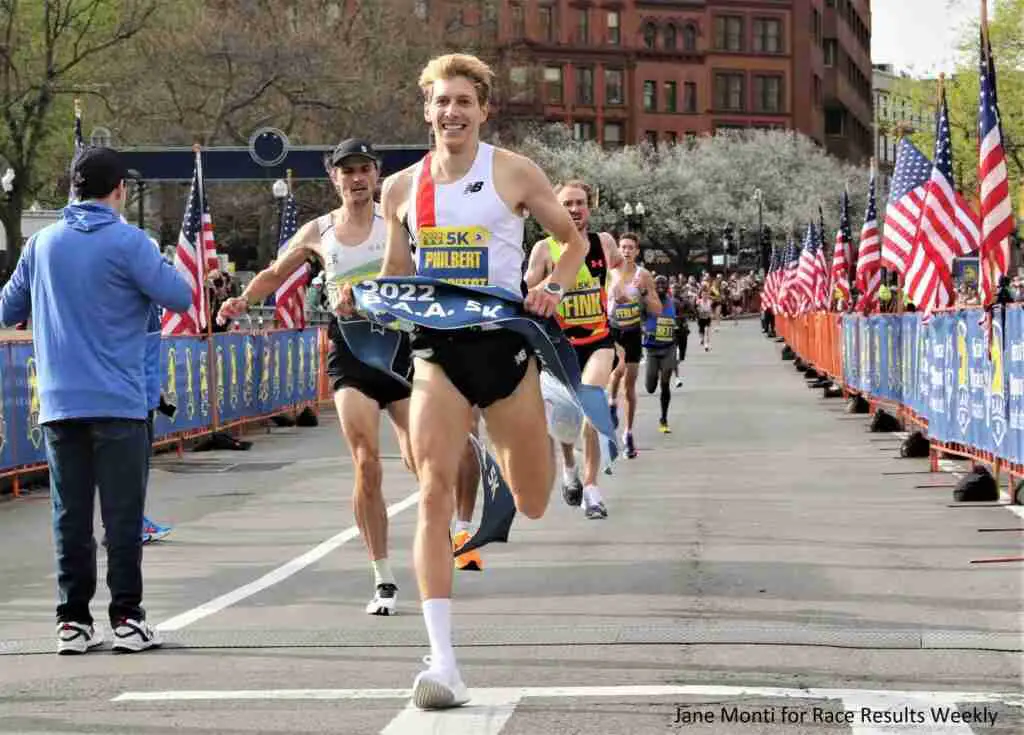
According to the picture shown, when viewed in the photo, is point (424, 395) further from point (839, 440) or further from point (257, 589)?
point (839, 440)

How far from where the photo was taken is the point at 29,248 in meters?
8.38

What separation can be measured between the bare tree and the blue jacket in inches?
1486

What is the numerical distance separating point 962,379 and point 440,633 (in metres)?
9.97

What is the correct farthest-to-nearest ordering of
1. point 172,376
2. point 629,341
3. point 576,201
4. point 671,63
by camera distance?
point 671,63 → point 172,376 → point 629,341 → point 576,201

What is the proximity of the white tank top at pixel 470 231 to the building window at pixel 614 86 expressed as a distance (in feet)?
388

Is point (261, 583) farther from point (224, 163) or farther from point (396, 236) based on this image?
point (224, 163)

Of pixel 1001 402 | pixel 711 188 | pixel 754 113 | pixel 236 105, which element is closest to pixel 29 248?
pixel 1001 402

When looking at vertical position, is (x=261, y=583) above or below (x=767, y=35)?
below

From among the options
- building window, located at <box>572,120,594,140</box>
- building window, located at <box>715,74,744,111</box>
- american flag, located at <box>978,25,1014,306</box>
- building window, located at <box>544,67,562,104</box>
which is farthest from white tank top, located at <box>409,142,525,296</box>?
building window, located at <box>715,74,744,111</box>

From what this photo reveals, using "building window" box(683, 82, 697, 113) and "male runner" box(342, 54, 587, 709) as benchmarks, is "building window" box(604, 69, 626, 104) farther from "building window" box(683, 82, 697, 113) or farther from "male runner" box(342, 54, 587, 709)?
"male runner" box(342, 54, 587, 709)

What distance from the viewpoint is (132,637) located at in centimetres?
804

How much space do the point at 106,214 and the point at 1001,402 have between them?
25.7 ft

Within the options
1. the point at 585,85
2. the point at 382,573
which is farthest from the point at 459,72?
the point at 585,85

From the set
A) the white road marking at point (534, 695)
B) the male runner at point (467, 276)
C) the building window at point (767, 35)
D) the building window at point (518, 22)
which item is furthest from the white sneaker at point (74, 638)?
the building window at point (767, 35)
